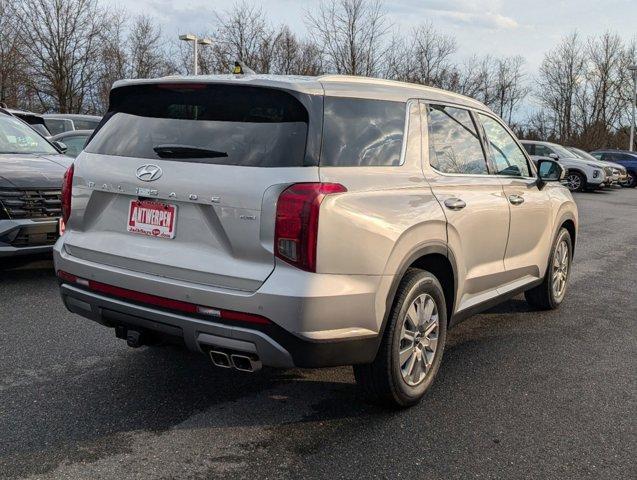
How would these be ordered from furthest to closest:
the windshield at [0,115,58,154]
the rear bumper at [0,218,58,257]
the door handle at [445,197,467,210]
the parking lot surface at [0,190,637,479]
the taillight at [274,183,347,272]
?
the windshield at [0,115,58,154], the rear bumper at [0,218,58,257], the door handle at [445,197,467,210], the parking lot surface at [0,190,637,479], the taillight at [274,183,347,272]

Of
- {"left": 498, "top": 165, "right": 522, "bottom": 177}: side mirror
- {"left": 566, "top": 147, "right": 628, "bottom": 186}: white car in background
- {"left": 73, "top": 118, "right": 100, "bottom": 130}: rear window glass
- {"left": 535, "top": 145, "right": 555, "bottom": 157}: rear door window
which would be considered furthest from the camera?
{"left": 566, "top": 147, "right": 628, "bottom": 186}: white car in background

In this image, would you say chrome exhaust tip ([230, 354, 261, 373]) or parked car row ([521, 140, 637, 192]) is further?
parked car row ([521, 140, 637, 192])

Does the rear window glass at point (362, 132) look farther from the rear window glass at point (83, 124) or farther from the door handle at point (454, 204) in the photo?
the rear window glass at point (83, 124)

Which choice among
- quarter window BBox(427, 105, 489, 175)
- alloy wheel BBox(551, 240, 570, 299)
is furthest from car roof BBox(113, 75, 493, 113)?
alloy wheel BBox(551, 240, 570, 299)

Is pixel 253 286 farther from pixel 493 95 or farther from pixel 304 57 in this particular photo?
pixel 493 95

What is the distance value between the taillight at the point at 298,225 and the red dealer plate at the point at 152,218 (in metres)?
0.59

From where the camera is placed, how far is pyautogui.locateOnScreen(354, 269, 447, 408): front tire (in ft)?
10.6

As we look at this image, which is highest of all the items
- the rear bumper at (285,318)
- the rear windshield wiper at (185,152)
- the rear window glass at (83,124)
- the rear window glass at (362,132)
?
the rear window glass at (83,124)

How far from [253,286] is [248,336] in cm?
23

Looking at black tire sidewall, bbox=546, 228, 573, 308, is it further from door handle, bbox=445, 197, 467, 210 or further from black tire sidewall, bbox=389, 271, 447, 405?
black tire sidewall, bbox=389, 271, 447, 405

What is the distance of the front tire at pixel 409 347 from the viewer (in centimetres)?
323

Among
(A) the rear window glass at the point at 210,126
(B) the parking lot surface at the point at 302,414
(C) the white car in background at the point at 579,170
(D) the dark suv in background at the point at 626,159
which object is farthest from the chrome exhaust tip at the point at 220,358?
(D) the dark suv in background at the point at 626,159

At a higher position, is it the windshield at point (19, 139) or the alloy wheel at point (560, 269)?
the windshield at point (19, 139)

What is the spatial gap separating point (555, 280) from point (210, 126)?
12.7ft
